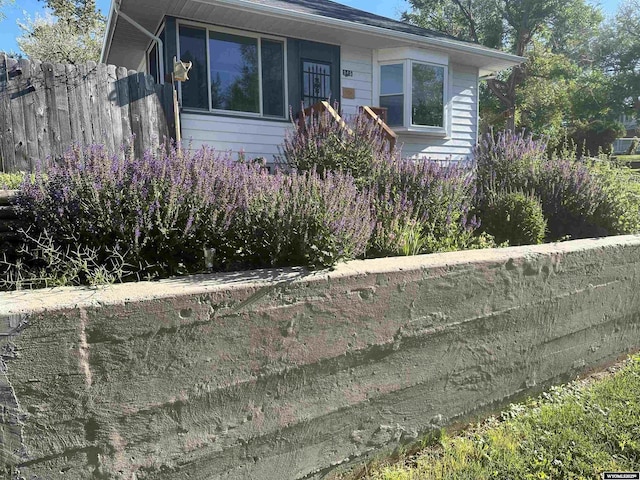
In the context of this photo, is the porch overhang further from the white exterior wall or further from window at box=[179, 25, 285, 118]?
the white exterior wall

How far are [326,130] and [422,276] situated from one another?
8.80 feet

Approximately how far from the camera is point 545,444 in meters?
2.65

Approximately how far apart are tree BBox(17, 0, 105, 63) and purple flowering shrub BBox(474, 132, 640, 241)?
21.3 m

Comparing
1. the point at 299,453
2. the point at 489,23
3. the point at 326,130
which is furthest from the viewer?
the point at 489,23

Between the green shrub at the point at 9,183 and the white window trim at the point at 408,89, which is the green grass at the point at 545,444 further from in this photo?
the white window trim at the point at 408,89

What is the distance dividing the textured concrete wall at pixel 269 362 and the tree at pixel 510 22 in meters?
25.7

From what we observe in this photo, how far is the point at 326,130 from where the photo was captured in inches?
192

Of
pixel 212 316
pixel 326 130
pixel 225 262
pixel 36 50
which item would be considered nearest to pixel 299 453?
pixel 212 316

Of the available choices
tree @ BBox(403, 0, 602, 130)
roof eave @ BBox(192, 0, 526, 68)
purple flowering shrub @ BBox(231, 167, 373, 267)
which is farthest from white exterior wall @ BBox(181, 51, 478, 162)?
tree @ BBox(403, 0, 602, 130)

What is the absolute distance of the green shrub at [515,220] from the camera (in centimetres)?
401

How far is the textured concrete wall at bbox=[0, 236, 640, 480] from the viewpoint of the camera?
172 cm

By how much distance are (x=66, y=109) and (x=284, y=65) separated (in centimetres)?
434

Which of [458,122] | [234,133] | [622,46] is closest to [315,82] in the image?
[234,133]

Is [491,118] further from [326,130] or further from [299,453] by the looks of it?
[299,453]
